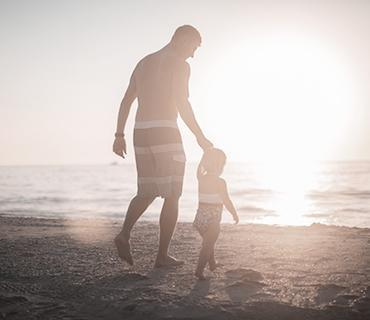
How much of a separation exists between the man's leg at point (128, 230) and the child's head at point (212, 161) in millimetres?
677

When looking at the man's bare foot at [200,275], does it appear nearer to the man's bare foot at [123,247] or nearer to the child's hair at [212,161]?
the man's bare foot at [123,247]

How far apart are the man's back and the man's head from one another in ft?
0.33

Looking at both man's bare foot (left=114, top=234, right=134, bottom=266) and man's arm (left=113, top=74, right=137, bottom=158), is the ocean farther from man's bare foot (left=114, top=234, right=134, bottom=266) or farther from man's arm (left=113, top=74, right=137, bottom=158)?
man's bare foot (left=114, top=234, right=134, bottom=266)

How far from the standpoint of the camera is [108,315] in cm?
298

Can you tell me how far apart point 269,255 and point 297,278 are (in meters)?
1.29

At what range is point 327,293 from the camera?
3.46m

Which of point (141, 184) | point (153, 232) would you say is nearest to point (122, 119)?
point (141, 184)

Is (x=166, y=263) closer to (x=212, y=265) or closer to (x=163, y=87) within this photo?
(x=212, y=265)

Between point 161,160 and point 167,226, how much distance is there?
699 millimetres

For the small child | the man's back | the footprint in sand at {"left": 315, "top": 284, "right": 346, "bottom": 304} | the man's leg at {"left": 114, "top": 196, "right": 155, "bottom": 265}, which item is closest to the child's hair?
the small child

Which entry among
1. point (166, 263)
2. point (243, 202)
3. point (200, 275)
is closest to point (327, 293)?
point (200, 275)

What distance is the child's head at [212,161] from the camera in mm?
4328

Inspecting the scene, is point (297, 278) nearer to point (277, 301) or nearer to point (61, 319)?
point (277, 301)

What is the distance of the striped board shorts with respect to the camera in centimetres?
448
